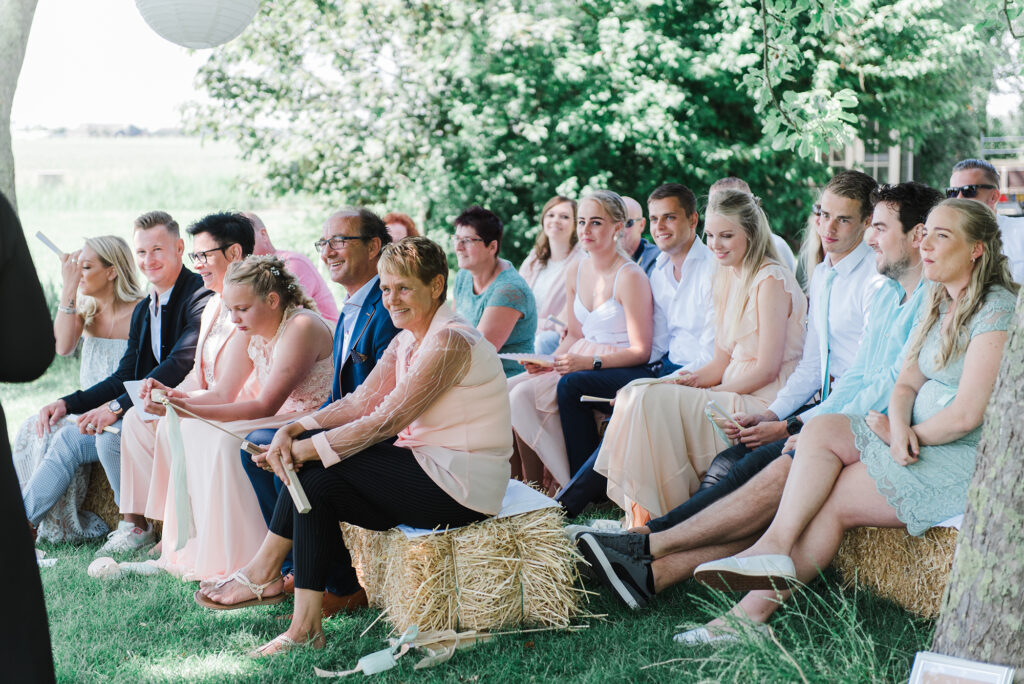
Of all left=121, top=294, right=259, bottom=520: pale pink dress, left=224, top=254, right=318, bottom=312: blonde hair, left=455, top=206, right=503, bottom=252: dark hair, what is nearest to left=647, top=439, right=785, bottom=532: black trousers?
left=224, top=254, right=318, bottom=312: blonde hair

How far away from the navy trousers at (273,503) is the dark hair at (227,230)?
4.00 feet

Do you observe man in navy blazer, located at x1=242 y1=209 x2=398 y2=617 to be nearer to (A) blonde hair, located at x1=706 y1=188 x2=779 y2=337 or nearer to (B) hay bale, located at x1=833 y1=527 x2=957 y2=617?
(A) blonde hair, located at x1=706 y1=188 x2=779 y2=337

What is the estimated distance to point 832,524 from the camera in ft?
10.5

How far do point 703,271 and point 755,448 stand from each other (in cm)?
134

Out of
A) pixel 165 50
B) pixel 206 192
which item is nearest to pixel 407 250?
pixel 206 192

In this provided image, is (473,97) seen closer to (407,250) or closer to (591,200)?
(591,200)

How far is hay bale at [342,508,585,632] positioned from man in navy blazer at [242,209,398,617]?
272mm

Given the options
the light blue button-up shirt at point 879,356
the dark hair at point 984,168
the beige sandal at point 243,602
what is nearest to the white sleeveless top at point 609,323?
the light blue button-up shirt at point 879,356

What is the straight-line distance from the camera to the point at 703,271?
505 centimetres

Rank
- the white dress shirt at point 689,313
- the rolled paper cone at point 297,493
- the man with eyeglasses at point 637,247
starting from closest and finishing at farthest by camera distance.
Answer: the rolled paper cone at point 297,493 → the white dress shirt at point 689,313 → the man with eyeglasses at point 637,247

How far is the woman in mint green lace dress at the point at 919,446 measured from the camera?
3088 millimetres

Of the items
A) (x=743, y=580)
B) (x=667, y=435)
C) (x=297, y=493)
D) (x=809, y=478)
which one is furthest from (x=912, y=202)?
(x=297, y=493)

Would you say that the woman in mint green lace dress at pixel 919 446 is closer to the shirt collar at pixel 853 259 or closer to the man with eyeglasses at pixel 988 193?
the shirt collar at pixel 853 259

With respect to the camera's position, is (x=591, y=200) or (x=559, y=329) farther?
(x=559, y=329)
